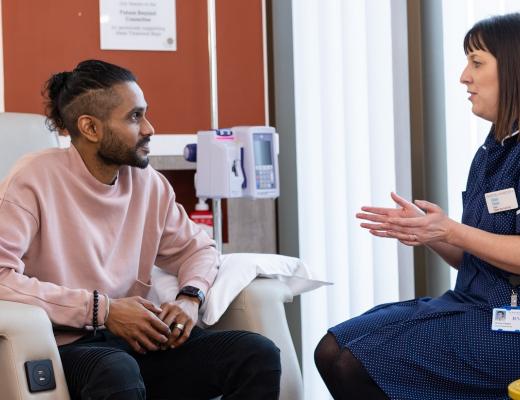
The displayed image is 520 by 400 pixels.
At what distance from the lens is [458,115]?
295 centimetres

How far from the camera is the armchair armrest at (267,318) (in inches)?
89.1

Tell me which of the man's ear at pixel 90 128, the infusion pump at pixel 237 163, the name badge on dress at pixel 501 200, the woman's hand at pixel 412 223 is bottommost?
the woman's hand at pixel 412 223

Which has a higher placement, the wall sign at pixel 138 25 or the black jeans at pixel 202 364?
the wall sign at pixel 138 25

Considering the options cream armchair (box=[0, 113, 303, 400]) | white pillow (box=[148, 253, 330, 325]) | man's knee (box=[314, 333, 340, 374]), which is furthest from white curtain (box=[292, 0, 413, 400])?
man's knee (box=[314, 333, 340, 374])

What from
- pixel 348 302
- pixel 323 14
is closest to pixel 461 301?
pixel 348 302

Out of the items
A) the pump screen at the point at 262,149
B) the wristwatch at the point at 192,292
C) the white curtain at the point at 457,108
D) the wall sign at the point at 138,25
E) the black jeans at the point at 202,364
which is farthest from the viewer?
the wall sign at the point at 138,25

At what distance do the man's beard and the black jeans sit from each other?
43 cm

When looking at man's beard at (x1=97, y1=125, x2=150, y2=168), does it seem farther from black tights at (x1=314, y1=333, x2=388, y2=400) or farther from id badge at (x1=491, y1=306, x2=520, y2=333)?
id badge at (x1=491, y1=306, x2=520, y2=333)

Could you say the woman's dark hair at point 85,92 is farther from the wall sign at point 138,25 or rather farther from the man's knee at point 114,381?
the wall sign at point 138,25

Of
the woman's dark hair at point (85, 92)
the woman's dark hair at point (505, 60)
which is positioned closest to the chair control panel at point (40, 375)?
the woman's dark hair at point (85, 92)

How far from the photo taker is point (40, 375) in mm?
1851

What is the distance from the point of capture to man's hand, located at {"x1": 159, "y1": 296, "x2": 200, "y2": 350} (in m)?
2.17

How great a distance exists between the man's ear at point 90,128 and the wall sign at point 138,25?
1.11m

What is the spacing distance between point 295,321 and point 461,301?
4.83 feet
